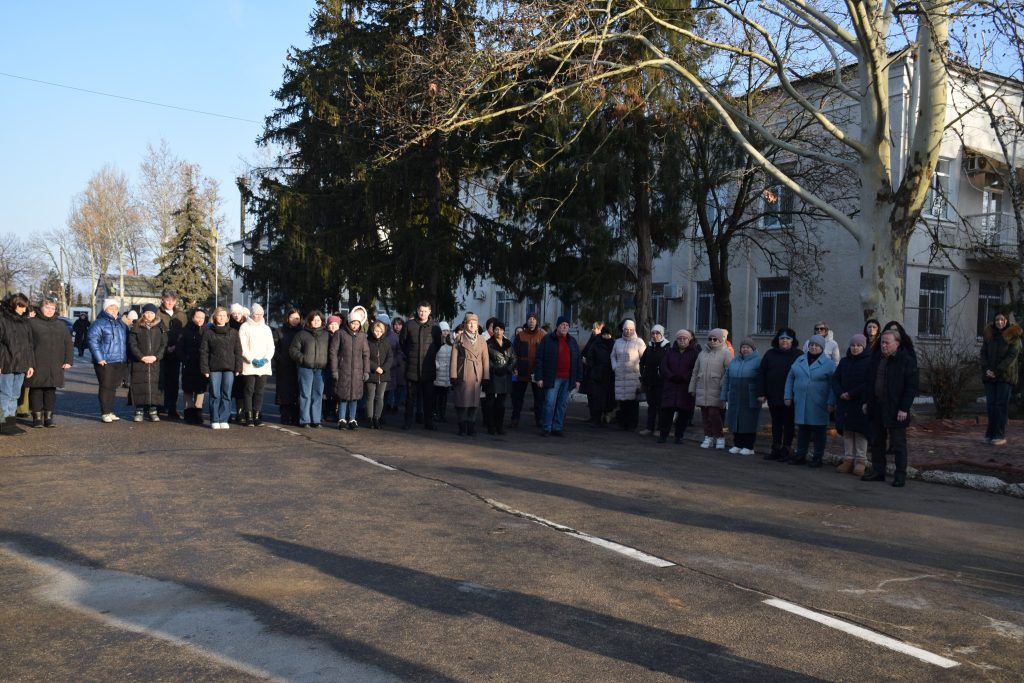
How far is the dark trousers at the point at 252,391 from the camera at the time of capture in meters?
14.7

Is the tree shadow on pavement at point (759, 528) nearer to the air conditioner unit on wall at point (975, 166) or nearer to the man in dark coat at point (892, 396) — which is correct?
the man in dark coat at point (892, 396)

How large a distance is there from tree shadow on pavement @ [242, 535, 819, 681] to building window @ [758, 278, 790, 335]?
2441cm

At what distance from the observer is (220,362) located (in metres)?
14.2

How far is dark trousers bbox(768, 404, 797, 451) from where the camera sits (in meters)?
13.6

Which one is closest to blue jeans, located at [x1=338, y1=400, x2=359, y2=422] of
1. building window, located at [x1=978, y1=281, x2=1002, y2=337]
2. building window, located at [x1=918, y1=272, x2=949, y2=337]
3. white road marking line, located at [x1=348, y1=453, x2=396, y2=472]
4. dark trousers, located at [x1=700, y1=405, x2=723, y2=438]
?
white road marking line, located at [x1=348, y1=453, x2=396, y2=472]

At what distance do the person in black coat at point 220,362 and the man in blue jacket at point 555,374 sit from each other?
16.1ft

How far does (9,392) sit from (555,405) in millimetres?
8126

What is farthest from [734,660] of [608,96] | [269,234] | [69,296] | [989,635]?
[69,296]

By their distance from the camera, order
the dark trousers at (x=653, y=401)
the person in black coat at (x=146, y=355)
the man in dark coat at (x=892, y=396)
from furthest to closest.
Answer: the dark trousers at (x=653, y=401) < the person in black coat at (x=146, y=355) < the man in dark coat at (x=892, y=396)

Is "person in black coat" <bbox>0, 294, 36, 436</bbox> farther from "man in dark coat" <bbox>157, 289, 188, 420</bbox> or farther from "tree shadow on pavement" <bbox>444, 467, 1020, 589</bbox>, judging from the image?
"tree shadow on pavement" <bbox>444, 467, 1020, 589</bbox>

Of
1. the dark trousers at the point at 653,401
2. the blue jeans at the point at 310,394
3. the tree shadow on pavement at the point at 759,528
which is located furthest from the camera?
the dark trousers at the point at 653,401

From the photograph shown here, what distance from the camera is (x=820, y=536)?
8008mm

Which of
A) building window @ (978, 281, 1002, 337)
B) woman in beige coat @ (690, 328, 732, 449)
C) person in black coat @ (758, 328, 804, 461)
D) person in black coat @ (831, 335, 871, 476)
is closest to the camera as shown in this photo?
person in black coat @ (831, 335, 871, 476)

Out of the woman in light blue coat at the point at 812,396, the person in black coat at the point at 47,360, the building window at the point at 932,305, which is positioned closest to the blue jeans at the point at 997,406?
the woman in light blue coat at the point at 812,396
